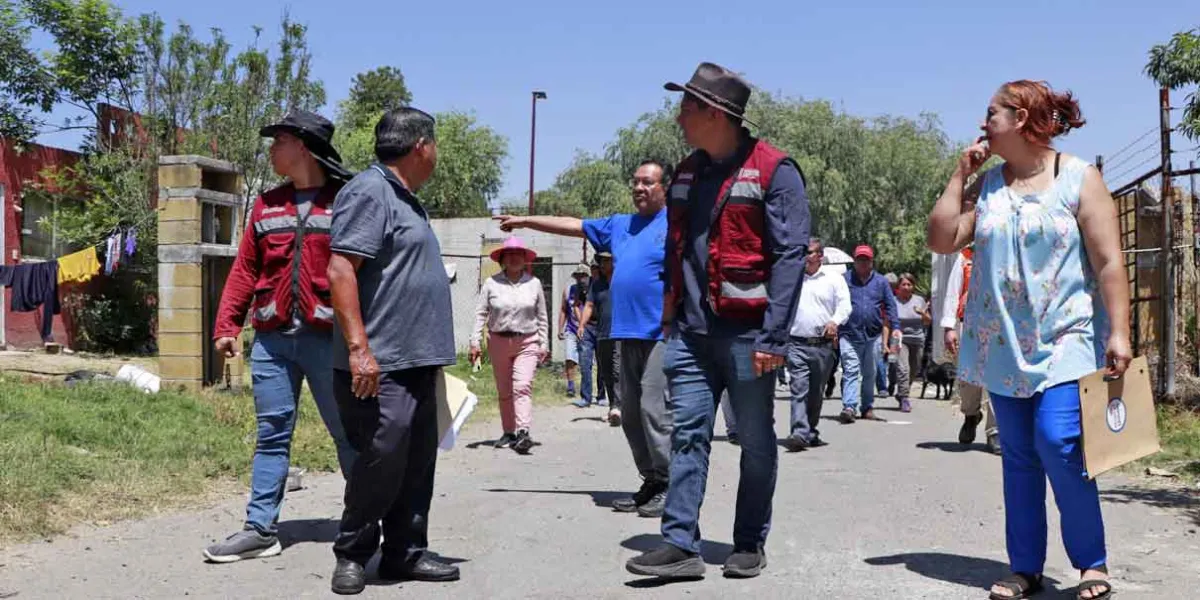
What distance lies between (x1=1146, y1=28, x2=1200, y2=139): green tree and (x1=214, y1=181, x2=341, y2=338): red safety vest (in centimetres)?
674

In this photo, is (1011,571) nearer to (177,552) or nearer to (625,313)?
(625,313)

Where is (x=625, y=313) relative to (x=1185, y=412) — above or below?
above

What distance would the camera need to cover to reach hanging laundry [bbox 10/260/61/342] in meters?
21.2

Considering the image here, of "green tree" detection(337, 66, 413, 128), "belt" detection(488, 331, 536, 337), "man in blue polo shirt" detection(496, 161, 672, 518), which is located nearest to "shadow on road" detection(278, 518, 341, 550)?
"man in blue polo shirt" detection(496, 161, 672, 518)

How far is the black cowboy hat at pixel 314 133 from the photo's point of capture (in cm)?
565

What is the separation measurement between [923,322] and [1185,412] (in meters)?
5.68

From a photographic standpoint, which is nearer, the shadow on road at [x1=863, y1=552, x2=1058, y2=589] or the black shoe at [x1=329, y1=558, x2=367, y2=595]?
the black shoe at [x1=329, y1=558, x2=367, y2=595]

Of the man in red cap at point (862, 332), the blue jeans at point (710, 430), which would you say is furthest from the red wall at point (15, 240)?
the blue jeans at point (710, 430)

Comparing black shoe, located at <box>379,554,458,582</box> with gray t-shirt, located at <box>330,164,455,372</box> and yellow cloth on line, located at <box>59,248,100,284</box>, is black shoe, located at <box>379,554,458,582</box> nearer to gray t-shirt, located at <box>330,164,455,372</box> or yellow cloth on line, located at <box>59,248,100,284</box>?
gray t-shirt, located at <box>330,164,455,372</box>

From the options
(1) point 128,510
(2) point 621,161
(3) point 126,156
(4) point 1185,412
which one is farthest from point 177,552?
(2) point 621,161

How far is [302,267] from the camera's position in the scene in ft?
18.3

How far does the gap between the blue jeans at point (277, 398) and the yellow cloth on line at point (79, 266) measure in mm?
18141

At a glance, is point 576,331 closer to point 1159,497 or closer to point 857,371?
point 857,371

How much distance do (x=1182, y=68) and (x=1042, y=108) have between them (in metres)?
5.42
